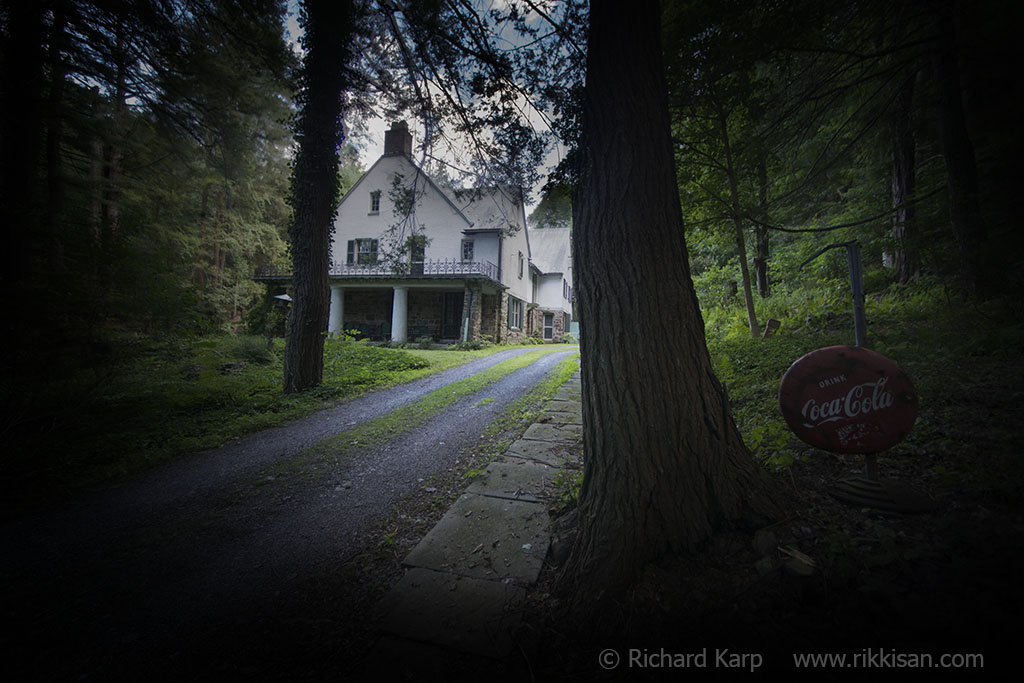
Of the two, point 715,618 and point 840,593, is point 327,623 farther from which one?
point 840,593

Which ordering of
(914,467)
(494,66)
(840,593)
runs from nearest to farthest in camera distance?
(840,593), (914,467), (494,66)

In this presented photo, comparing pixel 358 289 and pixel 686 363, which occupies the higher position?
pixel 358 289

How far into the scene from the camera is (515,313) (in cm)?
2178

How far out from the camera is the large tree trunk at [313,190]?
6176mm

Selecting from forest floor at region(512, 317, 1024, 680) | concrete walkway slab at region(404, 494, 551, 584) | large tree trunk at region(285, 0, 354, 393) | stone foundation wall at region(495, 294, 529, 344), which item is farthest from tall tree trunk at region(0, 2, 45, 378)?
stone foundation wall at region(495, 294, 529, 344)

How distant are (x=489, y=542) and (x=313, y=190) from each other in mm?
6684

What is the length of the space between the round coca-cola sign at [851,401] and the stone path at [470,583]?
162cm

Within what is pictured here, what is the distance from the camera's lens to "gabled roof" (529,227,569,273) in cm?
2859

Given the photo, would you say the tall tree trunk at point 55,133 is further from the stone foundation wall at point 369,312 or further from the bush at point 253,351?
the stone foundation wall at point 369,312

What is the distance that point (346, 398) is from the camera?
20.8 ft

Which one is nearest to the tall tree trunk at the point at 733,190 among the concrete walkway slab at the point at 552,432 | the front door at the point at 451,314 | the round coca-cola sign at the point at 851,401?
the round coca-cola sign at the point at 851,401

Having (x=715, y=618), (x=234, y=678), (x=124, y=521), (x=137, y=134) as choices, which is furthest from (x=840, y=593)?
(x=137, y=134)

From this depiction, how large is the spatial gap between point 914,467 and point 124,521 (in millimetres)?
5174

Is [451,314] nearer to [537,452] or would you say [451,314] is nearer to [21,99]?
[21,99]
